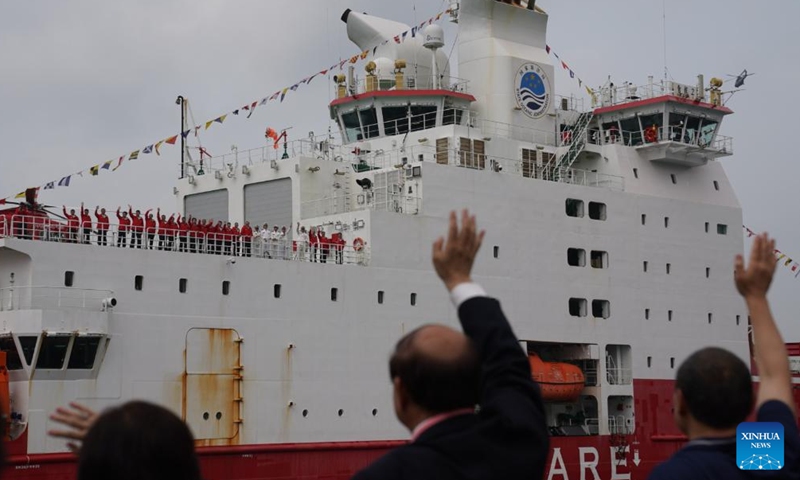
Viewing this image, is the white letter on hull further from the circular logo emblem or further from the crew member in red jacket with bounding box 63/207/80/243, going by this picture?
the crew member in red jacket with bounding box 63/207/80/243

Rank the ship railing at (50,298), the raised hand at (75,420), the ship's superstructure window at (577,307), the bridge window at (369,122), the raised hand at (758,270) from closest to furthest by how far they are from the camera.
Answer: the raised hand at (75,420)
the raised hand at (758,270)
the ship railing at (50,298)
the ship's superstructure window at (577,307)
the bridge window at (369,122)

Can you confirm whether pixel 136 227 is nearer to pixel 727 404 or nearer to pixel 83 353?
pixel 83 353

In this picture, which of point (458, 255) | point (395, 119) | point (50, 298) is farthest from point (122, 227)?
point (458, 255)

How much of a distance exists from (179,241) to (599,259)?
31.7 feet

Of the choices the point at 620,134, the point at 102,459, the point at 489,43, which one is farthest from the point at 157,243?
the point at 102,459

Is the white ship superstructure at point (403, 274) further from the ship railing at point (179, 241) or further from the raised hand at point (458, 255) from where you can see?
the raised hand at point (458, 255)

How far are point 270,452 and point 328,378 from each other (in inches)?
69.5

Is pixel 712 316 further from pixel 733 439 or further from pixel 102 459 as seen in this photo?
pixel 102 459

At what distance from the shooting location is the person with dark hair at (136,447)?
3.07 meters

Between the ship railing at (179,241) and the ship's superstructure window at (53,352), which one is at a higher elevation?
the ship railing at (179,241)

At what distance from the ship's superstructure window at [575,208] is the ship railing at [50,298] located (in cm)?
1067

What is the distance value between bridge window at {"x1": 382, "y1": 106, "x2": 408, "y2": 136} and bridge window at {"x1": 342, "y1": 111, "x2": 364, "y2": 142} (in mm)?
676

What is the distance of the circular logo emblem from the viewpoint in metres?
26.2

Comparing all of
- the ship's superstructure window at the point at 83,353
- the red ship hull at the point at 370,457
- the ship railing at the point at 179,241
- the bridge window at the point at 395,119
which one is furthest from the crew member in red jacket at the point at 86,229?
the bridge window at the point at 395,119
